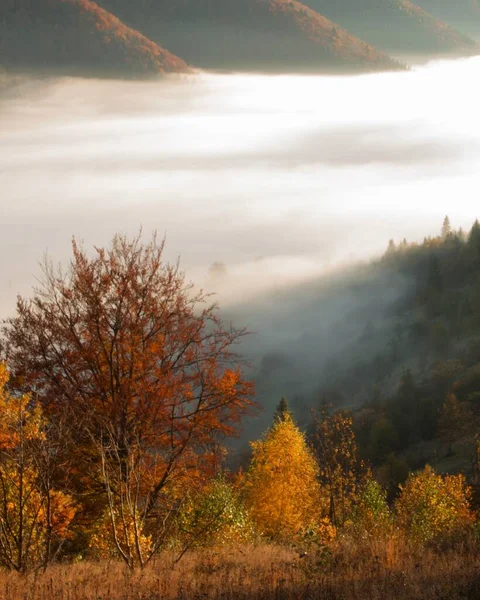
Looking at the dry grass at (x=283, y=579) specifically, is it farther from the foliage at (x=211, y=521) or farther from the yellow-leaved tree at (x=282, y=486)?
the yellow-leaved tree at (x=282, y=486)

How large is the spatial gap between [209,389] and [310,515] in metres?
19.6

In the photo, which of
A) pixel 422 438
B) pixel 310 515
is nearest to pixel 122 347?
pixel 310 515

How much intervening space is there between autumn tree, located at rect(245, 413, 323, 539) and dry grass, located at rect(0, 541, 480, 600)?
20.7m

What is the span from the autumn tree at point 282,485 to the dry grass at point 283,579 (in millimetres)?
20723

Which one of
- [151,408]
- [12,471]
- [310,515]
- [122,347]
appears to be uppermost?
[122,347]

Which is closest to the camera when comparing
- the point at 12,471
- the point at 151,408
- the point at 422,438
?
the point at 12,471

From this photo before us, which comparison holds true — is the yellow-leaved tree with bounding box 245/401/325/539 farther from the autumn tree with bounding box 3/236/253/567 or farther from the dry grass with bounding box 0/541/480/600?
the dry grass with bounding box 0/541/480/600

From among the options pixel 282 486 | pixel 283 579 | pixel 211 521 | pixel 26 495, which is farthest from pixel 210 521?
pixel 282 486

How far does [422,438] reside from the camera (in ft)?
605

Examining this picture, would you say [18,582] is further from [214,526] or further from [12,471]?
[214,526]

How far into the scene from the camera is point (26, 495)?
15.6 metres

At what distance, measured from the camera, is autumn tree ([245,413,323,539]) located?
37469mm

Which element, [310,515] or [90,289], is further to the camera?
[310,515]

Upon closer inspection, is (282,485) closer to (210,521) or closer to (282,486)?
(282,486)
